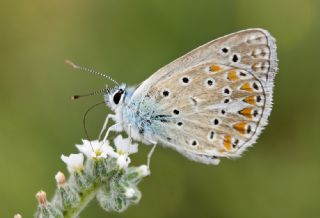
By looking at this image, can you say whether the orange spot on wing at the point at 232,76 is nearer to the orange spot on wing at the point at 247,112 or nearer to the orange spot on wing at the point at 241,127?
the orange spot on wing at the point at 247,112

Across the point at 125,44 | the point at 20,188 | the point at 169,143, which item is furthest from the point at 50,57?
the point at 169,143

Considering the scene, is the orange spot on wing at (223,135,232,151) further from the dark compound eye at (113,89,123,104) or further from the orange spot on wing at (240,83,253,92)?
the dark compound eye at (113,89,123,104)

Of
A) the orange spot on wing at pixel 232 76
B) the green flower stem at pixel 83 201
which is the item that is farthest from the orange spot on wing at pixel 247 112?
the green flower stem at pixel 83 201

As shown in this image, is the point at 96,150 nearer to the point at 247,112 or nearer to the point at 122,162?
the point at 122,162

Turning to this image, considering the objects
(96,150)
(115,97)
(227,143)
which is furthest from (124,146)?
(227,143)

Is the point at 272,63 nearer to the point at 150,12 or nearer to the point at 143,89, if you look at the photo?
the point at 143,89

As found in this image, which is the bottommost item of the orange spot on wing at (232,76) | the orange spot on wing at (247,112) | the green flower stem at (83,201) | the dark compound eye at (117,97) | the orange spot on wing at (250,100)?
the green flower stem at (83,201)
